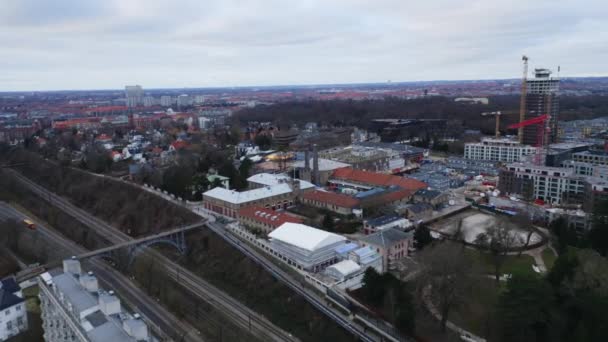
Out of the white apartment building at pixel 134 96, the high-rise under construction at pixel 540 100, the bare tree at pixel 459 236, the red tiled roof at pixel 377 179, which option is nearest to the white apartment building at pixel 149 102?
the white apartment building at pixel 134 96

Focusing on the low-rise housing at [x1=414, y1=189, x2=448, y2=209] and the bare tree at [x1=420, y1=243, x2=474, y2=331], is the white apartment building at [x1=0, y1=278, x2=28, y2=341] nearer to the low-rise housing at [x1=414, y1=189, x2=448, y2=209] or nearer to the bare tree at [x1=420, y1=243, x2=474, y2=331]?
the bare tree at [x1=420, y1=243, x2=474, y2=331]

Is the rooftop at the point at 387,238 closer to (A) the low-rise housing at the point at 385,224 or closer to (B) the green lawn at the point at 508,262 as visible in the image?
(A) the low-rise housing at the point at 385,224

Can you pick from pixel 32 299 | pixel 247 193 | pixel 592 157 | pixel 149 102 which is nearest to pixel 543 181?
pixel 592 157

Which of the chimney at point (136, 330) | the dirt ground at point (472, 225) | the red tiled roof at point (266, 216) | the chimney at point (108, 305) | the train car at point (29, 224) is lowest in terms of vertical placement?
the train car at point (29, 224)

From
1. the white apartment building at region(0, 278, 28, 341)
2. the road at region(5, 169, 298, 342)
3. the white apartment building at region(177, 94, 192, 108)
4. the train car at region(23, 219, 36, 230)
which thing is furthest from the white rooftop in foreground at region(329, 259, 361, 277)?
the white apartment building at region(177, 94, 192, 108)

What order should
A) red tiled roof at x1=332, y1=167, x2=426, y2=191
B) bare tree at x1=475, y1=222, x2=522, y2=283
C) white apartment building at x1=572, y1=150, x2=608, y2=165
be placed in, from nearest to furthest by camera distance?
bare tree at x1=475, y1=222, x2=522, y2=283
red tiled roof at x1=332, y1=167, x2=426, y2=191
white apartment building at x1=572, y1=150, x2=608, y2=165
